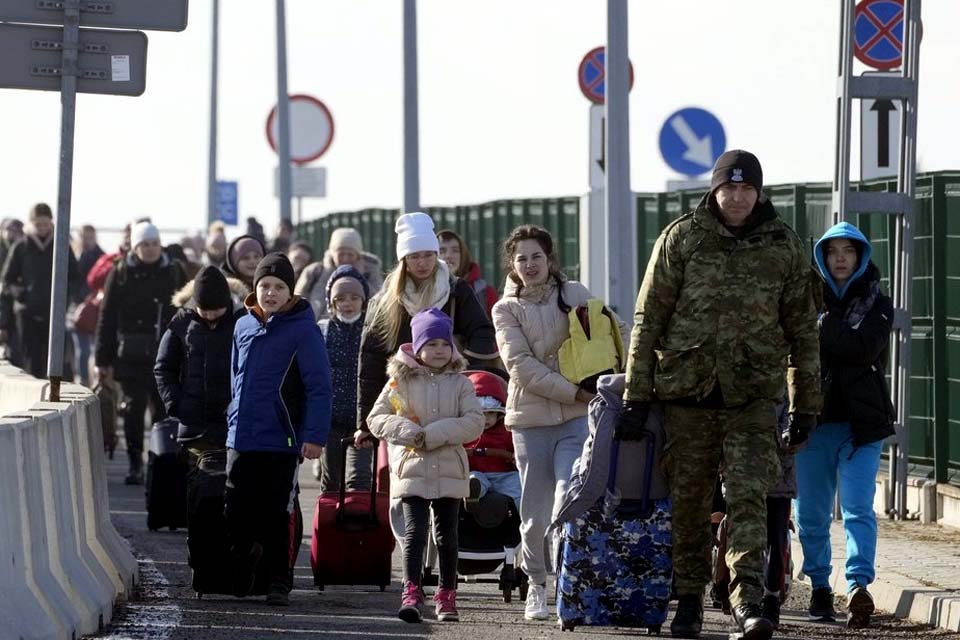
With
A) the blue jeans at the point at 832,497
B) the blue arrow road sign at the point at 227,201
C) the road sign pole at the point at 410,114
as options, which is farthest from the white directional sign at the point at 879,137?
the blue arrow road sign at the point at 227,201

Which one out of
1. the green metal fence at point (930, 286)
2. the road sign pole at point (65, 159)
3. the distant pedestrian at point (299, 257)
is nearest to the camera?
the road sign pole at point (65, 159)

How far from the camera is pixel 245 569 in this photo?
12.8 meters

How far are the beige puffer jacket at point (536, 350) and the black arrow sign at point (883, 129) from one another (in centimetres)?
501

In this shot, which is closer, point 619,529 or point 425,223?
point 619,529

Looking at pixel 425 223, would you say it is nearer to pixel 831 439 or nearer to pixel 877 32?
pixel 831 439

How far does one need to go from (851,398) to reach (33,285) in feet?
42.4

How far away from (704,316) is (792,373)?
0.51m

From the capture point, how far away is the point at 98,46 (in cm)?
1420

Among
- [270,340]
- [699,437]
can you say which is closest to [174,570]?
[270,340]

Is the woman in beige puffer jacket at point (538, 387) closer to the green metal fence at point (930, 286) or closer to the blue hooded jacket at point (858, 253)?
the blue hooded jacket at point (858, 253)

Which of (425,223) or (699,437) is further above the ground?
(425,223)

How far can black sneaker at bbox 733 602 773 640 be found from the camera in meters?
10.8

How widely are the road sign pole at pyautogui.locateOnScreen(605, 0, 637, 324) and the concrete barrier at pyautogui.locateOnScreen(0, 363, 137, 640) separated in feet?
20.2

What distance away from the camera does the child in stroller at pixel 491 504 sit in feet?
43.2
